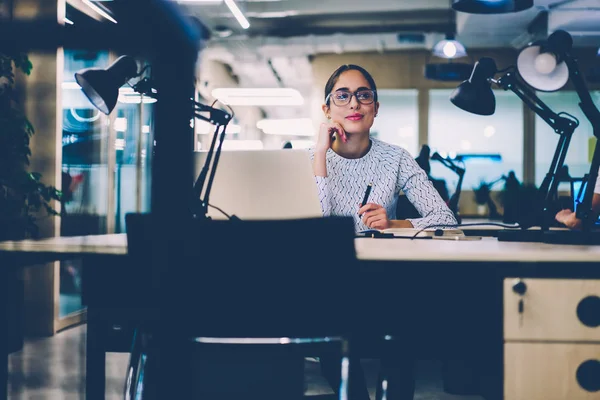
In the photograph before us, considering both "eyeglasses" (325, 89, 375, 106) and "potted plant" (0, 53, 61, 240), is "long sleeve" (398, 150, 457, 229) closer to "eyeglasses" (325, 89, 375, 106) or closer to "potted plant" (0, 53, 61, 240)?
"eyeglasses" (325, 89, 375, 106)

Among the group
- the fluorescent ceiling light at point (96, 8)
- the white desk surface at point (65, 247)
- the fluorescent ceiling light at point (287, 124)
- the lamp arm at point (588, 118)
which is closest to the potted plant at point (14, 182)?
the fluorescent ceiling light at point (96, 8)

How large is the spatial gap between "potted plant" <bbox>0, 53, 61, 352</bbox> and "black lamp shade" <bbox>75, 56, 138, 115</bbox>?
2.11 m

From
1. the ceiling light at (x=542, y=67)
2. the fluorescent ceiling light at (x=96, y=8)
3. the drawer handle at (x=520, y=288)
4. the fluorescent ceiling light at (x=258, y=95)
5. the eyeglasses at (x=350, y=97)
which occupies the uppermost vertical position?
the fluorescent ceiling light at (x=96, y=8)

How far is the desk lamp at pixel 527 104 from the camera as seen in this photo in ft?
6.05

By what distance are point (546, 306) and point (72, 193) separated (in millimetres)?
4388

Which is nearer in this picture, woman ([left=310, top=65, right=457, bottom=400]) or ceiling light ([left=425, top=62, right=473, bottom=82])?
woman ([left=310, top=65, right=457, bottom=400])

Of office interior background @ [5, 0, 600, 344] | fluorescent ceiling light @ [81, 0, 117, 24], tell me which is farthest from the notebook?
fluorescent ceiling light @ [81, 0, 117, 24]


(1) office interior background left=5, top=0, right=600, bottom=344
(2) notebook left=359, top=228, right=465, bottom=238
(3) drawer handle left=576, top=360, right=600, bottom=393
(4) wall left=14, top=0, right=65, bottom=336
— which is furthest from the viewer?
(1) office interior background left=5, top=0, right=600, bottom=344

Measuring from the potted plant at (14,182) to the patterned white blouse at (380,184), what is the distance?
215 cm

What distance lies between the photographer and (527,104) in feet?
6.27

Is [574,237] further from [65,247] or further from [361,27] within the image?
[361,27]

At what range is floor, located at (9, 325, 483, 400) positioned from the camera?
2986 mm

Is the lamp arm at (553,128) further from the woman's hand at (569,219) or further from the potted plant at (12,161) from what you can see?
the potted plant at (12,161)

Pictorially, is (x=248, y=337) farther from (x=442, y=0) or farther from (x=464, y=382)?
(x=442, y=0)
